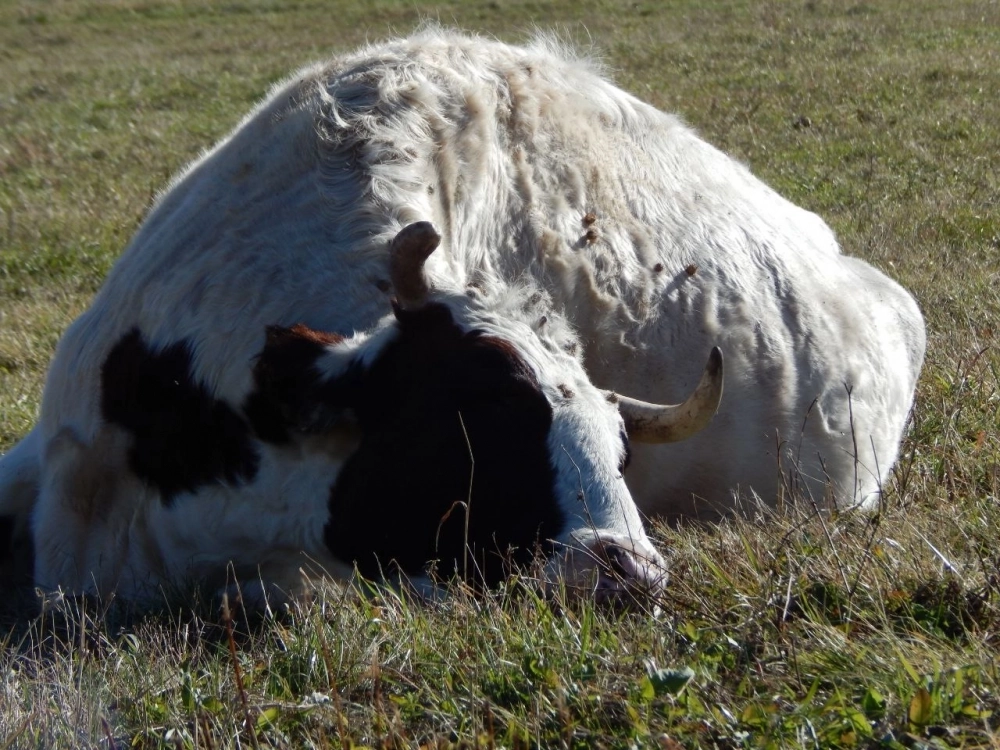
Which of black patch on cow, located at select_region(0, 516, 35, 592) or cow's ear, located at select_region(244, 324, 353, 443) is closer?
cow's ear, located at select_region(244, 324, 353, 443)

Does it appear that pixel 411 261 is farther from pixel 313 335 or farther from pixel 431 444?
pixel 431 444

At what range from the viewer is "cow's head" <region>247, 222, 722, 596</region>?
11.6 feet

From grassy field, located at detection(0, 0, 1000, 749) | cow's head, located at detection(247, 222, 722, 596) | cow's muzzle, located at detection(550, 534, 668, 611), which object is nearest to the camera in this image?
grassy field, located at detection(0, 0, 1000, 749)

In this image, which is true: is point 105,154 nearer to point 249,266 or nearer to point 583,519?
point 249,266

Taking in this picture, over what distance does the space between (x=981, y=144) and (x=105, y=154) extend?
8092 millimetres

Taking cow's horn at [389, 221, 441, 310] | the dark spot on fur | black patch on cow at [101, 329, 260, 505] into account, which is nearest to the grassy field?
the dark spot on fur

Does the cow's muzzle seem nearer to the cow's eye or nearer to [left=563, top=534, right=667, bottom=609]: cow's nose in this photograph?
[left=563, top=534, right=667, bottom=609]: cow's nose

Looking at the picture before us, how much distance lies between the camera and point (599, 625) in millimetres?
3115

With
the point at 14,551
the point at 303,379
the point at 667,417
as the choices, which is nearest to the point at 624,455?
the point at 667,417

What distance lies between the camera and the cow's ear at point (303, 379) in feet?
12.1

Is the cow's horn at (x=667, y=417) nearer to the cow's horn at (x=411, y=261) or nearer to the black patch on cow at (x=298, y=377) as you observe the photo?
the cow's horn at (x=411, y=261)

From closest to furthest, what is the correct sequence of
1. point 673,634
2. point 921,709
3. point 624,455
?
point 921,709 < point 673,634 < point 624,455

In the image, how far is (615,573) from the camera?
3277 millimetres

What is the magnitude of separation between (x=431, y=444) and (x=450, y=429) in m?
0.07
